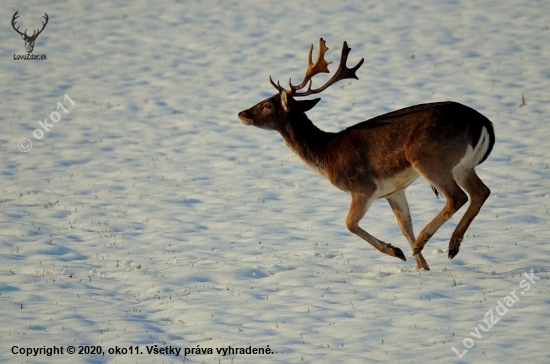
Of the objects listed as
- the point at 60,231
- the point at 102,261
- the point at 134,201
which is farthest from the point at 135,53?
the point at 102,261

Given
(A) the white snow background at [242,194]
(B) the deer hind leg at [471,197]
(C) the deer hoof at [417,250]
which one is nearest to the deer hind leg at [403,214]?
(A) the white snow background at [242,194]

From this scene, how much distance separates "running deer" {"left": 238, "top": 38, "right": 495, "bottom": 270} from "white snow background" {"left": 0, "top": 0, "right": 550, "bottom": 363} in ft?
2.10

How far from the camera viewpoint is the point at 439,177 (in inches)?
336

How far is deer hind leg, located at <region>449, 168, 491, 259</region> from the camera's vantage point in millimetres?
8609

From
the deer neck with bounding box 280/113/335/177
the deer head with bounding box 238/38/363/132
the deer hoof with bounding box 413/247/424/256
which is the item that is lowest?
the deer hoof with bounding box 413/247/424/256

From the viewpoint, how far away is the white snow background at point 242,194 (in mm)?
7102

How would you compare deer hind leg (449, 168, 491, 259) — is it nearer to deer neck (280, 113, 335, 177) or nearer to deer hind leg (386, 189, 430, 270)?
deer hind leg (386, 189, 430, 270)

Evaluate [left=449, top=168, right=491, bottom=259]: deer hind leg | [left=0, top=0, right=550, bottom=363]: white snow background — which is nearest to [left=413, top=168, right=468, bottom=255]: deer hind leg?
[left=449, top=168, right=491, bottom=259]: deer hind leg

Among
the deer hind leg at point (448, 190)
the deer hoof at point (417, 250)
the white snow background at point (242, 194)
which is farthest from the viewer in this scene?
the deer hoof at point (417, 250)

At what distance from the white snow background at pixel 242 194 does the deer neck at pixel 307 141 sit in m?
1.21

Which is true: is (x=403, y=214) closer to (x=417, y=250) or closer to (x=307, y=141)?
(x=417, y=250)

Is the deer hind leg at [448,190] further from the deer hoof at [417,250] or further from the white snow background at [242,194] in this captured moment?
the white snow background at [242,194]

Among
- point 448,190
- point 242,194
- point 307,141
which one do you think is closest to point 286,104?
point 307,141

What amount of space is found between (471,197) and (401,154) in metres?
0.91
